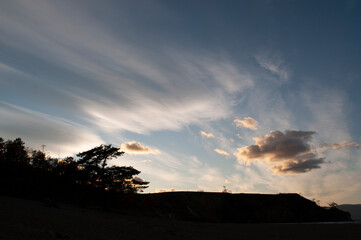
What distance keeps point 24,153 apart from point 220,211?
210ft

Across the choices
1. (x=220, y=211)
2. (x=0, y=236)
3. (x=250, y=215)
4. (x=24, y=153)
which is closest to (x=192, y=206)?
(x=220, y=211)

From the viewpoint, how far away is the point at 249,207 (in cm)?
9256

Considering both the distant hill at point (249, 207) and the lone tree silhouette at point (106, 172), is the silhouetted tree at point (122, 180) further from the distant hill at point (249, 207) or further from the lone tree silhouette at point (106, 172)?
the distant hill at point (249, 207)

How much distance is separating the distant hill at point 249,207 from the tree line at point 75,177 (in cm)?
3893

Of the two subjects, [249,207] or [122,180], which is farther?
[249,207]

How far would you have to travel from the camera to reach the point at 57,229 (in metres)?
18.8

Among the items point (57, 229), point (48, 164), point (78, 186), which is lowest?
point (57, 229)

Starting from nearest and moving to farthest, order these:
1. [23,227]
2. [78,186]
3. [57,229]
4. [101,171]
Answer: [23,227], [57,229], [101,171], [78,186]

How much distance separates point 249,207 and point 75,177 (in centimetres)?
6756

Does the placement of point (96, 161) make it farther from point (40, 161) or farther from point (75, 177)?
point (40, 161)

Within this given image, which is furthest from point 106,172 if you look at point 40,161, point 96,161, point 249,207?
point 249,207

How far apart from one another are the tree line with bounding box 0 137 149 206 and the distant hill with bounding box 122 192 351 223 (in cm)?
3893

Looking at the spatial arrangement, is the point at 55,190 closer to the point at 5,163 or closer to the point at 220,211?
the point at 5,163

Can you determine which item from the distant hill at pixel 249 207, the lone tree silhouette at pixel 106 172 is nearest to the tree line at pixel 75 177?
the lone tree silhouette at pixel 106 172
